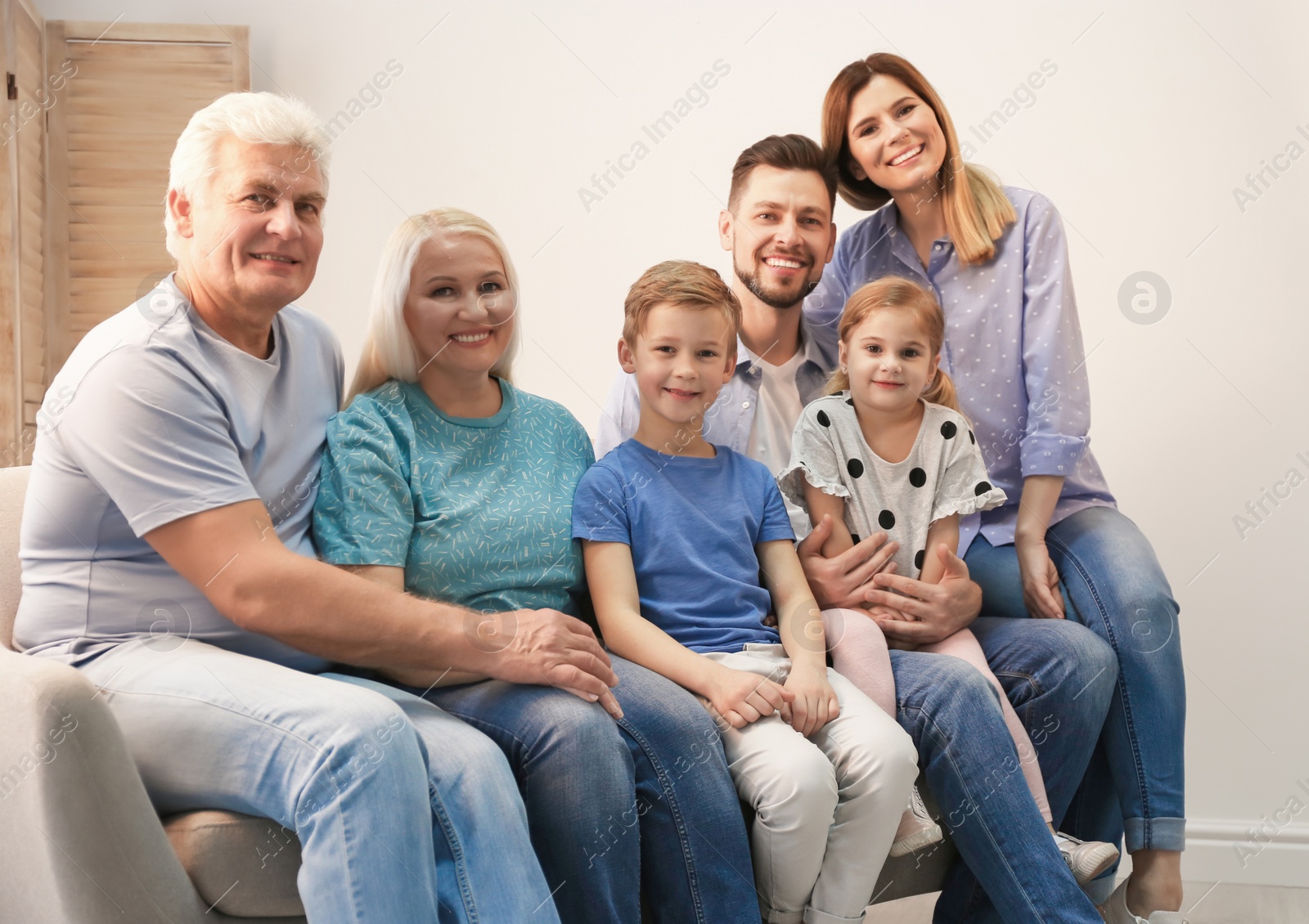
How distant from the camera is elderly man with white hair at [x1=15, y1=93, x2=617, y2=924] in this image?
3.62ft

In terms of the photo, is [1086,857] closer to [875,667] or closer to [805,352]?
[875,667]

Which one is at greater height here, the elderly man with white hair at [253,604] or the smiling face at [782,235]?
the smiling face at [782,235]

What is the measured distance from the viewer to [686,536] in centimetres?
155

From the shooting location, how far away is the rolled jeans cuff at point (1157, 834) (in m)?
1.63

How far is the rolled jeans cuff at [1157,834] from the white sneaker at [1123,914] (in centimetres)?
8

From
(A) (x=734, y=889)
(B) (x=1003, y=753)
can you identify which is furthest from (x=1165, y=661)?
(A) (x=734, y=889)

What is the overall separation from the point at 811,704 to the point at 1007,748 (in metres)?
0.29

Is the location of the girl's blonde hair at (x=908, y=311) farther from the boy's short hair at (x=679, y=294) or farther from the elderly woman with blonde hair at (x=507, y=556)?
the elderly woman with blonde hair at (x=507, y=556)

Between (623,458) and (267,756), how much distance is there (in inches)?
27.7

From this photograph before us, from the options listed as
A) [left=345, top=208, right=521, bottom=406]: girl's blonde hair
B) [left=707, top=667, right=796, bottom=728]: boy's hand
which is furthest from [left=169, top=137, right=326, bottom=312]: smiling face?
[left=707, top=667, right=796, bottom=728]: boy's hand

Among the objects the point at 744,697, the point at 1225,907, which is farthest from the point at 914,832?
the point at 1225,907

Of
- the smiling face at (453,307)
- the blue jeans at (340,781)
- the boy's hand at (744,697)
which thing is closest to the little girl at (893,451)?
the boy's hand at (744,697)

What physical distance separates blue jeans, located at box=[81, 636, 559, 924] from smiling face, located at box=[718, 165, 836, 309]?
105cm

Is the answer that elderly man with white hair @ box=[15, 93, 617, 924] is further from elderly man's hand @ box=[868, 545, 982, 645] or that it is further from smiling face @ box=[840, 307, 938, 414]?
smiling face @ box=[840, 307, 938, 414]
